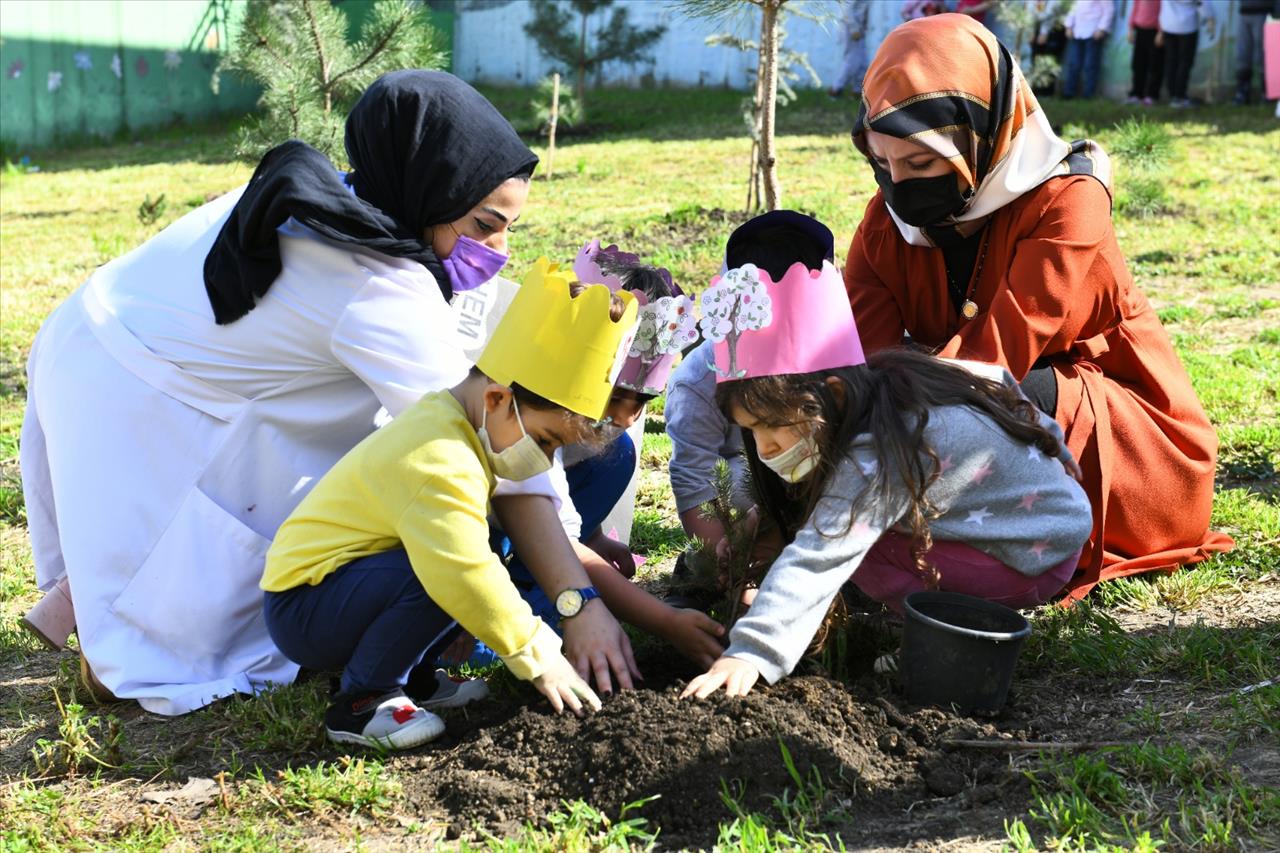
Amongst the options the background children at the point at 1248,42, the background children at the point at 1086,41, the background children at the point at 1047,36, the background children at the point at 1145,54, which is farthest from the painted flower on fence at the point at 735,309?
the background children at the point at 1086,41

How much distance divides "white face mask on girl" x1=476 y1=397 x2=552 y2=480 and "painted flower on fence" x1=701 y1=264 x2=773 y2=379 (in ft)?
1.47

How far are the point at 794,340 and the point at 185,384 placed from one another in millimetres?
1372

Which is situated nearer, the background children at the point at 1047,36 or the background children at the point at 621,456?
the background children at the point at 621,456

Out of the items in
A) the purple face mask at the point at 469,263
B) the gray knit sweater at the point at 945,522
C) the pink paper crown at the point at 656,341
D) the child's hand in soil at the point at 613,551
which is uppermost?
the purple face mask at the point at 469,263

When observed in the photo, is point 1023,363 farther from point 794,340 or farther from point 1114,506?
point 794,340

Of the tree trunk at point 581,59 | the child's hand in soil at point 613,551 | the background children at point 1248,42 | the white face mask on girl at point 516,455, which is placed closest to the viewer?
the white face mask on girl at point 516,455

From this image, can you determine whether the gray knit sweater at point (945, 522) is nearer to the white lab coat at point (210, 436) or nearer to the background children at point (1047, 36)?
the white lab coat at point (210, 436)

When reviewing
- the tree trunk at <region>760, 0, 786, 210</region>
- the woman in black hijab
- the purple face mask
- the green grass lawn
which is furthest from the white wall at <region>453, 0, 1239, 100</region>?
the woman in black hijab

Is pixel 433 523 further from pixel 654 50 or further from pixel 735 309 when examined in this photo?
pixel 654 50

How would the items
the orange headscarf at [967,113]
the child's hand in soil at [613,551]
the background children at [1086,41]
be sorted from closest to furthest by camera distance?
the orange headscarf at [967,113] → the child's hand in soil at [613,551] → the background children at [1086,41]

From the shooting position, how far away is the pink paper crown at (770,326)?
9.44 feet

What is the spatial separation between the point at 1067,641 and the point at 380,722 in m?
1.51

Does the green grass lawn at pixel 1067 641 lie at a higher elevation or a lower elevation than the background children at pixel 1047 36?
lower

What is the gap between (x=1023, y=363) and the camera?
11.0 ft
